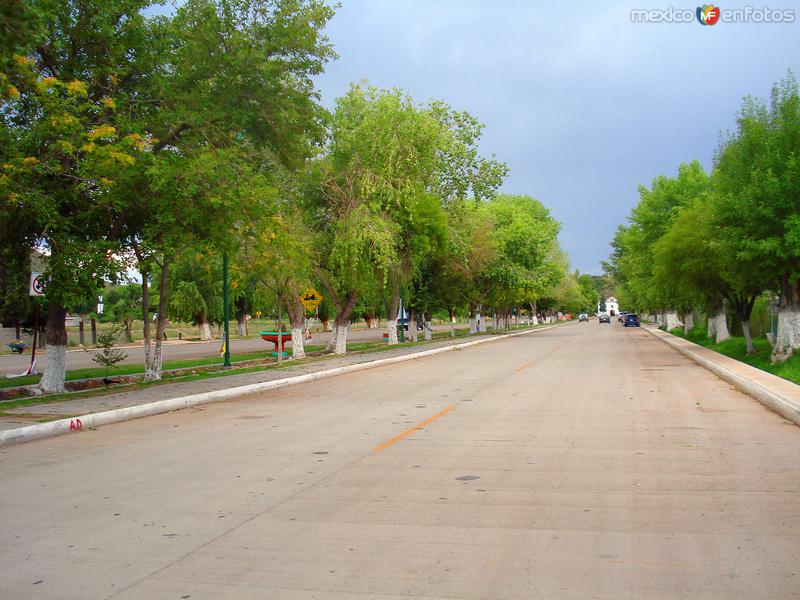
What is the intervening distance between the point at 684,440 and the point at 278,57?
48.1 ft

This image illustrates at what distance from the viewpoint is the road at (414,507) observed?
4.90 m

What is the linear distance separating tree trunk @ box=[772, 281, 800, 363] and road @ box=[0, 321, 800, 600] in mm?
10580

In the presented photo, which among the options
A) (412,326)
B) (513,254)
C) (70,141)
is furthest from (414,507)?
(513,254)

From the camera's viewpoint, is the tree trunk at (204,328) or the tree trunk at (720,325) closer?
the tree trunk at (720,325)

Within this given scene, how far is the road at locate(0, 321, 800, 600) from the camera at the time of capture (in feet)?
16.1

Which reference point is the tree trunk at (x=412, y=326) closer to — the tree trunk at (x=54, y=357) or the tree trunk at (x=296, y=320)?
the tree trunk at (x=296, y=320)

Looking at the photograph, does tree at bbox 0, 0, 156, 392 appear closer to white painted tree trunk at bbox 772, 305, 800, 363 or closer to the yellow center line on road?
the yellow center line on road

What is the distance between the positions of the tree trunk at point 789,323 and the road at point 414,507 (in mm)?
10580

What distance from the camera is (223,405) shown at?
619 inches

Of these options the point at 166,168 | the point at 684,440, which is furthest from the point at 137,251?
the point at 684,440

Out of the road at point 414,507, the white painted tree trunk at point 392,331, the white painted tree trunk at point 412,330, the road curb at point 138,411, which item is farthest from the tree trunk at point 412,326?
the road at point 414,507

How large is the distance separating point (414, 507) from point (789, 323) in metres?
19.5

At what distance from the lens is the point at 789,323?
22422 millimetres

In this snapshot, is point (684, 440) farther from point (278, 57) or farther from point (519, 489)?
point (278, 57)
